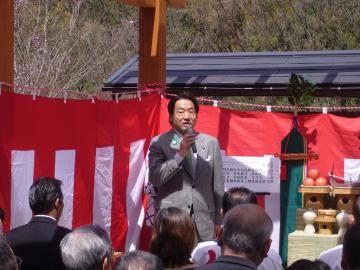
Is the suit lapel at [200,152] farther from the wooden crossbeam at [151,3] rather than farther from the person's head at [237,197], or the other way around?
the wooden crossbeam at [151,3]

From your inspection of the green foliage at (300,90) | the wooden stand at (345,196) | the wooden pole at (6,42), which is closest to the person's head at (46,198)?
the wooden pole at (6,42)

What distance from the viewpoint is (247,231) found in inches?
106

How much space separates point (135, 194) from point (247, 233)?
12.4 feet

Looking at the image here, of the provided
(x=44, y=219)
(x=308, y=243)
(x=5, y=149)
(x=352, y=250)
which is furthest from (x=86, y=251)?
(x=308, y=243)

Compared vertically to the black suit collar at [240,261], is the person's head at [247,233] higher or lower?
higher

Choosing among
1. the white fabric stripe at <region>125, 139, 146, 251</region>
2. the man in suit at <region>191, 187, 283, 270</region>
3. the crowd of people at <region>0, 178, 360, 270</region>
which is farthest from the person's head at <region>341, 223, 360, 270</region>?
the white fabric stripe at <region>125, 139, 146, 251</region>

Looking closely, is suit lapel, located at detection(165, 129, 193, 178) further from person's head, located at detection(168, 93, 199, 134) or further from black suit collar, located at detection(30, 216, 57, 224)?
black suit collar, located at detection(30, 216, 57, 224)

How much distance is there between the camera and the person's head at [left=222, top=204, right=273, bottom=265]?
2688 mm

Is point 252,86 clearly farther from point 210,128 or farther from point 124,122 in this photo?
point 124,122

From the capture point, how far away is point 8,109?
491cm

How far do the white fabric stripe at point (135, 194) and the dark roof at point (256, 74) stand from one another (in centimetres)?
181

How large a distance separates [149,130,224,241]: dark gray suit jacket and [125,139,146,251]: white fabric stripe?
2.58 ft

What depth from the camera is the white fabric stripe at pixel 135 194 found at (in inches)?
250

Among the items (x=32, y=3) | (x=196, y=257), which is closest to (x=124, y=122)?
(x=196, y=257)
